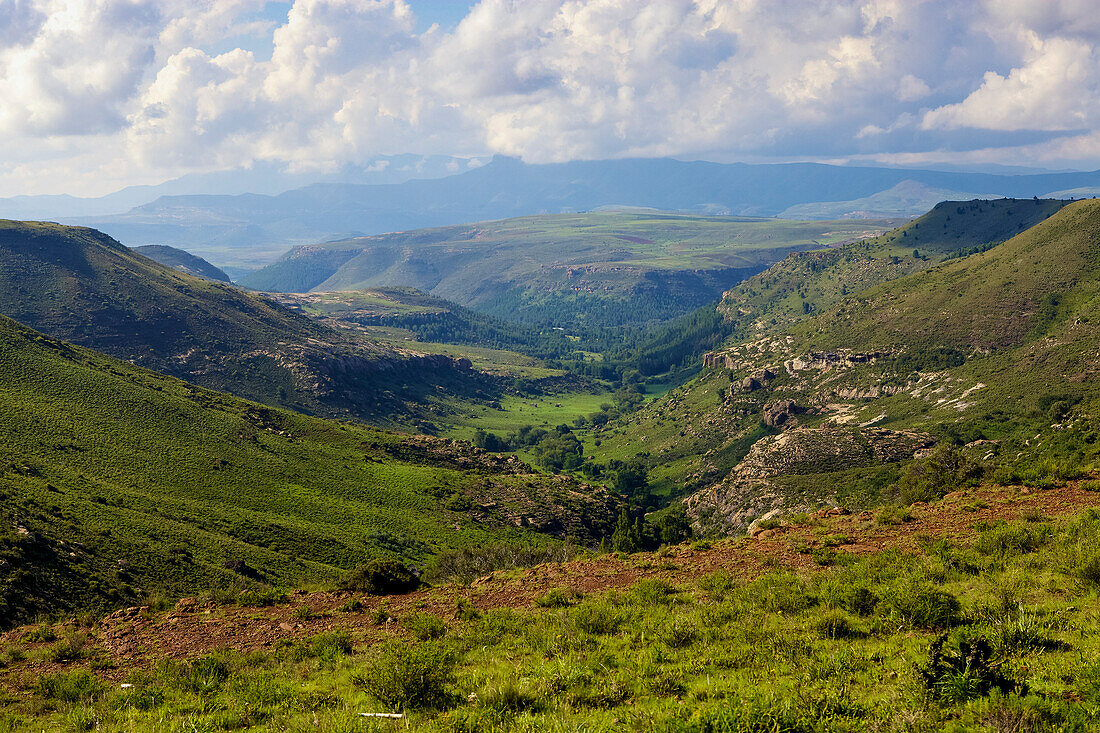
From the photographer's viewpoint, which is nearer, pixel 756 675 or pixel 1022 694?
pixel 1022 694

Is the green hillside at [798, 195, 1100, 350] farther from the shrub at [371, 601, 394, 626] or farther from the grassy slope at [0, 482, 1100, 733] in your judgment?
the shrub at [371, 601, 394, 626]

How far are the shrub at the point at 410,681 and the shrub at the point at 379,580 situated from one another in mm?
11070

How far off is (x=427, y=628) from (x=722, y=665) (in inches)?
409

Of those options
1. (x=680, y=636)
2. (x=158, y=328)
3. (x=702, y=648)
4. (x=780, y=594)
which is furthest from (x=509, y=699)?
(x=158, y=328)

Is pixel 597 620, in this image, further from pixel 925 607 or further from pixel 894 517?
pixel 894 517

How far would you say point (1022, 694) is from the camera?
11023mm

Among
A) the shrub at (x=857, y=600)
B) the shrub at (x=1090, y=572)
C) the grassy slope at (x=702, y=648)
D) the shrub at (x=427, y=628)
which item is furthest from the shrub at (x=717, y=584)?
the shrub at (x=1090, y=572)

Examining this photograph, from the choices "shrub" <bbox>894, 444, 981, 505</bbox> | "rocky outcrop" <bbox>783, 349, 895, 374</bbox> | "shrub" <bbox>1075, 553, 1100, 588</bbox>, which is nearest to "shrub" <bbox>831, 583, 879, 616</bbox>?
"shrub" <bbox>1075, 553, 1100, 588</bbox>

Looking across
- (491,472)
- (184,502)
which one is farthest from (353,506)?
(491,472)

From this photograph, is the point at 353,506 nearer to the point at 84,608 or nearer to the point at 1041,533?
the point at 84,608

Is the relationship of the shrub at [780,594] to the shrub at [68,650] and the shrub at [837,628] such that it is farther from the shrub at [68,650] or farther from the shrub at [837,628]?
the shrub at [68,650]

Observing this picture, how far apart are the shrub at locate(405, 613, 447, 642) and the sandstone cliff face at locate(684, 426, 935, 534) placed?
79868 millimetres

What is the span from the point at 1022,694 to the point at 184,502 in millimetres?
75027

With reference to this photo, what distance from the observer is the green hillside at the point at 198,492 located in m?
43.8
